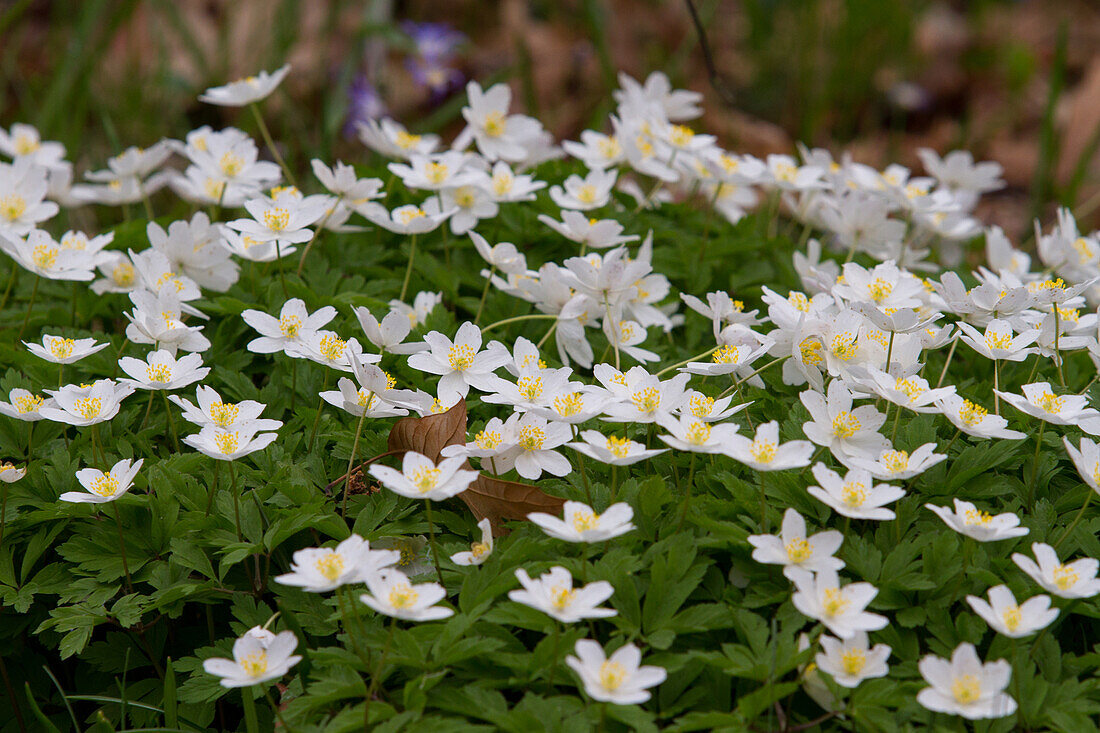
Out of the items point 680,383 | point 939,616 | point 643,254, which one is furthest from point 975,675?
point 643,254

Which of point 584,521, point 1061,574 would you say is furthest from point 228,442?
point 1061,574

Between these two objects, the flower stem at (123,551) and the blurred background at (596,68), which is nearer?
the flower stem at (123,551)

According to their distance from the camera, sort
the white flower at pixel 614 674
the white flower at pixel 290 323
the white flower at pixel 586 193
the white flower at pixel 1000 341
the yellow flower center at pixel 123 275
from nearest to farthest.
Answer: the white flower at pixel 614 674 < the white flower at pixel 1000 341 < the white flower at pixel 290 323 < the yellow flower center at pixel 123 275 < the white flower at pixel 586 193

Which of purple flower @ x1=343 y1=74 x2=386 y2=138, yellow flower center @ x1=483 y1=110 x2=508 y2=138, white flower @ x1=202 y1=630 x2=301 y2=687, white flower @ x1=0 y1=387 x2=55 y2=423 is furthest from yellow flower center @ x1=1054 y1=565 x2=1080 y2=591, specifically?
purple flower @ x1=343 y1=74 x2=386 y2=138

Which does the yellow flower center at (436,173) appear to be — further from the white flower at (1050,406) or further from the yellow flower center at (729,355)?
the white flower at (1050,406)

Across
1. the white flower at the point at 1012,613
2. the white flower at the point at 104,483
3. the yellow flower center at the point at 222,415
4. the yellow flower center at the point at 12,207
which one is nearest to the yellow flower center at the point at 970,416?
the white flower at the point at 1012,613

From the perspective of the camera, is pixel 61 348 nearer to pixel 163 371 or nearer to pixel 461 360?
pixel 163 371
